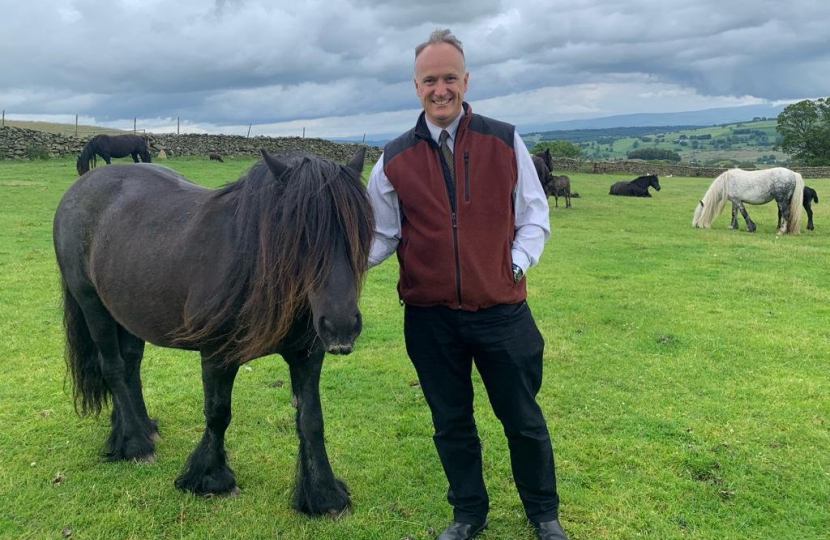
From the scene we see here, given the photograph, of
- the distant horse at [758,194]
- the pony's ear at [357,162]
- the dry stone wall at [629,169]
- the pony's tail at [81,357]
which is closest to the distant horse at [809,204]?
the distant horse at [758,194]

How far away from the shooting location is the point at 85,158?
21047 millimetres

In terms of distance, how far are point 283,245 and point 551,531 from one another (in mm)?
2095

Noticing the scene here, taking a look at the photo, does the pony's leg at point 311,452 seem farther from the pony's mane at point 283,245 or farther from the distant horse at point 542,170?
the distant horse at point 542,170

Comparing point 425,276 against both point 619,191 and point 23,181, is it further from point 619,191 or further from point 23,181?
point 619,191

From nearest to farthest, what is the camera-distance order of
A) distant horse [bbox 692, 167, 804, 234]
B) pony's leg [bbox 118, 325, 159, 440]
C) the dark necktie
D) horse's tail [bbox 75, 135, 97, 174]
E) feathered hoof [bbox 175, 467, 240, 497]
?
the dark necktie < feathered hoof [bbox 175, 467, 240, 497] < pony's leg [bbox 118, 325, 159, 440] < distant horse [bbox 692, 167, 804, 234] < horse's tail [bbox 75, 135, 97, 174]

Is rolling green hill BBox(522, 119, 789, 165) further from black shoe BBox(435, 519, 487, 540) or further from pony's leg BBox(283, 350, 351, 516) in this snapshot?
black shoe BBox(435, 519, 487, 540)

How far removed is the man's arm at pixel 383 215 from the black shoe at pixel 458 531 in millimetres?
1540

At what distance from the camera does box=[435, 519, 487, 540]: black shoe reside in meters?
3.16

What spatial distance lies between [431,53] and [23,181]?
70.6ft

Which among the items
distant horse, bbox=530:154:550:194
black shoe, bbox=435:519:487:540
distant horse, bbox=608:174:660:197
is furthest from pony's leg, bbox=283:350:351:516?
distant horse, bbox=608:174:660:197

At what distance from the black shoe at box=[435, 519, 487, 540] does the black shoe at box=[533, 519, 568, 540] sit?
346mm

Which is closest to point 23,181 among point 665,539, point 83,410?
point 83,410

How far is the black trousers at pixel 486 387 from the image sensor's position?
2871mm

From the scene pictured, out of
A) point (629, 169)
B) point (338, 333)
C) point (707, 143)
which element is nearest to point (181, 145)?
point (629, 169)
